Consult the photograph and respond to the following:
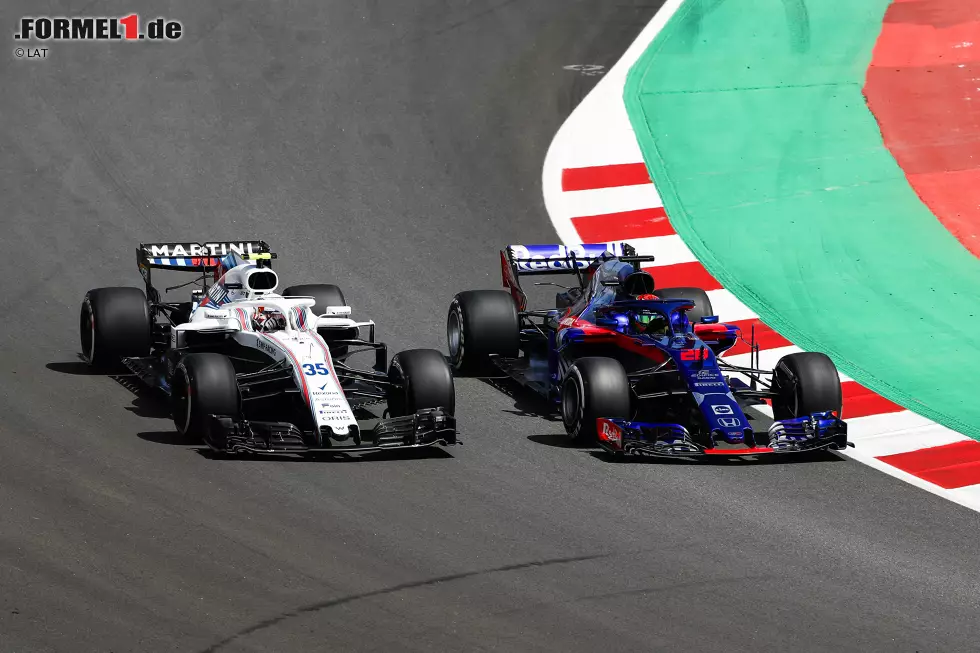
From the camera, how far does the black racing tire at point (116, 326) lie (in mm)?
15227

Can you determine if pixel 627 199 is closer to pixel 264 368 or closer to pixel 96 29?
pixel 264 368

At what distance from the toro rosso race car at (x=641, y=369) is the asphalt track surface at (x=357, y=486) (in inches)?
11.7

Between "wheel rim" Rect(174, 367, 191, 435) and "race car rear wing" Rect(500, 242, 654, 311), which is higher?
"race car rear wing" Rect(500, 242, 654, 311)

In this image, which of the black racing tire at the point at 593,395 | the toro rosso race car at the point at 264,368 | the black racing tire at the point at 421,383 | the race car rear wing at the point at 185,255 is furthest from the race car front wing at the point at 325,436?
the race car rear wing at the point at 185,255

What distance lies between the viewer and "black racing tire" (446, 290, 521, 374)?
1619 cm

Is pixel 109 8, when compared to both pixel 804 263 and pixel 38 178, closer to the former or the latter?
pixel 38 178

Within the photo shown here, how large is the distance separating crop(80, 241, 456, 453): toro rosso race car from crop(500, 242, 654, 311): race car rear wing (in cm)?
202

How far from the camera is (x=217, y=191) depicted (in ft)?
67.7

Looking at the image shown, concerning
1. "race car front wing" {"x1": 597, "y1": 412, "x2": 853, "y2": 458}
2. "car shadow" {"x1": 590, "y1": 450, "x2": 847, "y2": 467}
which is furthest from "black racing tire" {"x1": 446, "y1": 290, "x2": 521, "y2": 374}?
"race car front wing" {"x1": 597, "y1": 412, "x2": 853, "y2": 458}

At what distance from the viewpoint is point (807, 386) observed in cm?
1403

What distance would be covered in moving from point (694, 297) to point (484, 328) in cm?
227

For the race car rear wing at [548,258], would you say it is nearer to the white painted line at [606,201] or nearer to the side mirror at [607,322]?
the side mirror at [607,322]

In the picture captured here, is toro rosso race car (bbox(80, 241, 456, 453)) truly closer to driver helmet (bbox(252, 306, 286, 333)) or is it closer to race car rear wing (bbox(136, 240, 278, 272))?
driver helmet (bbox(252, 306, 286, 333))

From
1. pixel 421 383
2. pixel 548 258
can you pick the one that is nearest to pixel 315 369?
pixel 421 383
